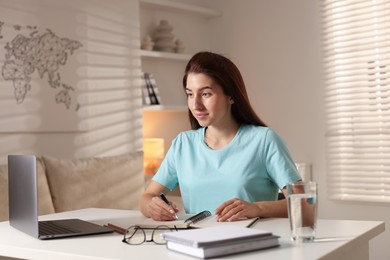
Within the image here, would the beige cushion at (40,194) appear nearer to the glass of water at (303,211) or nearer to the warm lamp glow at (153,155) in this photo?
the warm lamp glow at (153,155)

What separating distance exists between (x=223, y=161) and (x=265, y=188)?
0.18 meters

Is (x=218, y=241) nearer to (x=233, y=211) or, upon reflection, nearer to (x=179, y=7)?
(x=233, y=211)

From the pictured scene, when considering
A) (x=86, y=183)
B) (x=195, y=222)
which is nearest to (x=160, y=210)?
(x=195, y=222)

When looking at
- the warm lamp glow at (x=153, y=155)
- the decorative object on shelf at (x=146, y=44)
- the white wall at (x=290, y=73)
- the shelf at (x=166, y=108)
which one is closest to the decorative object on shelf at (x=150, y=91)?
the shelf at (x=166, y=108)

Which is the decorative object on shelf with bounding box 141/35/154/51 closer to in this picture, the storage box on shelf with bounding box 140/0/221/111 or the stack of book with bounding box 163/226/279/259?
the storage box on shelf with bounding box 140/0/221/111

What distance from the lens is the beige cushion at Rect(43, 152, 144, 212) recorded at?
321 cm

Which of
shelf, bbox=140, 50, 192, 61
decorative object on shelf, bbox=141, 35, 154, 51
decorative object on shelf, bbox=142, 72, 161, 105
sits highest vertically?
decorative object on shelf, bbox=141, 35, 154, 51

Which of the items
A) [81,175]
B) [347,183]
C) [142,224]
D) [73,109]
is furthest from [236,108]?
[347,183]

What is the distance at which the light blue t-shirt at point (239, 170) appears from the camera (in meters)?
2.03

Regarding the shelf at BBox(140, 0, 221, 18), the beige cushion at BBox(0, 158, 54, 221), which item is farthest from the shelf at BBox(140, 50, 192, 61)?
the beige cushion at BBox(0, 158, 54, 221)

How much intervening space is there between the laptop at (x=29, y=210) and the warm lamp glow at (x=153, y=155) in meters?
2.36

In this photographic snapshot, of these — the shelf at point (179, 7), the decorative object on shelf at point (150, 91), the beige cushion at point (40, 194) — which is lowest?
the beige cushion at point (40, 194)

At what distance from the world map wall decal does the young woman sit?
4.74ft

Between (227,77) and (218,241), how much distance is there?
1.00 meters
